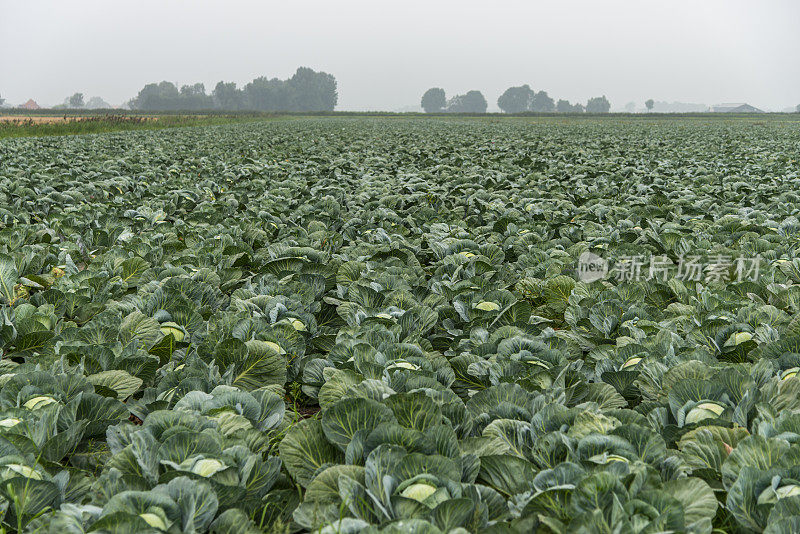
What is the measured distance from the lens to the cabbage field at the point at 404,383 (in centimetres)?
142

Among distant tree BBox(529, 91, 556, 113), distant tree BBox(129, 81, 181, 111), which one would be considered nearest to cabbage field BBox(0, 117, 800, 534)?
distant tree BBox(129, 81, 181, 111)

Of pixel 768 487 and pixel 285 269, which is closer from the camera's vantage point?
pixel 768 487

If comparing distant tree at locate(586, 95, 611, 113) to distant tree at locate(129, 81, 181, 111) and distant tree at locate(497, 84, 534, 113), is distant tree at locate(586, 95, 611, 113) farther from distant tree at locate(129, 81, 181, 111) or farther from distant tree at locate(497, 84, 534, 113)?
distant tree at locate(129, 81, 181, 111)

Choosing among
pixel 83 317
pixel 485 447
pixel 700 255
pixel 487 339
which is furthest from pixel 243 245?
pixel 700 255

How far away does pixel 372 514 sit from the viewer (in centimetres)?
144

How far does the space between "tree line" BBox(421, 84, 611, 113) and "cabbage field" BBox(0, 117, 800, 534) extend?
498 feet

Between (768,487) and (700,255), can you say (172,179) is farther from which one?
(768,487)

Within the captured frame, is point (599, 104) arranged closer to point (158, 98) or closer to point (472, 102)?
point (472, 102)

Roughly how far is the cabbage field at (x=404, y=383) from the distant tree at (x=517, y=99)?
15173 centimetres

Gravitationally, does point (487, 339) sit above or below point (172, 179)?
below

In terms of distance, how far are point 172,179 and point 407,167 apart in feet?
16.1

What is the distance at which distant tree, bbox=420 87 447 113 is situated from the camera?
159 m

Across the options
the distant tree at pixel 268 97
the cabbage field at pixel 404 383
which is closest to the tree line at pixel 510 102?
the distant tree at pixel 268 97

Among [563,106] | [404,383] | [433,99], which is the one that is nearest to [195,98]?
[433,99]
